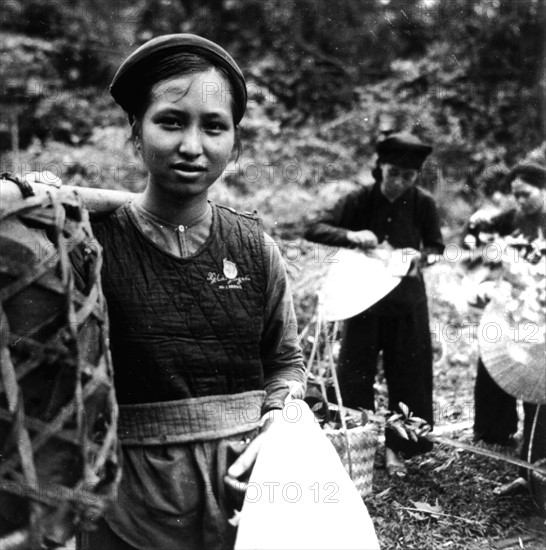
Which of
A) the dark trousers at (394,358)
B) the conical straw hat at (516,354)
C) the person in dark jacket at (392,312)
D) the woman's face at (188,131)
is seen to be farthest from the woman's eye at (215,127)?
the dark trousers at (394,358)

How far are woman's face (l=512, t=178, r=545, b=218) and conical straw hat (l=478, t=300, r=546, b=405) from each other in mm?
975

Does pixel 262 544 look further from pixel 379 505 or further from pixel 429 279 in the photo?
pixel 429 279

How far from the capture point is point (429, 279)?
234 inches

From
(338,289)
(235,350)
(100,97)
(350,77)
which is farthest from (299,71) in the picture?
(235,350)

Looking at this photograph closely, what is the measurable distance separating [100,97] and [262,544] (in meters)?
8.58

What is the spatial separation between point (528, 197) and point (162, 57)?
3.34m

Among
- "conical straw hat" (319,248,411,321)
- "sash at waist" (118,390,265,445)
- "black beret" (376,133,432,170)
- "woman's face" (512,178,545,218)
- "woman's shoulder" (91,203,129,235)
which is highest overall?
"black beret" (376,133,432,170)

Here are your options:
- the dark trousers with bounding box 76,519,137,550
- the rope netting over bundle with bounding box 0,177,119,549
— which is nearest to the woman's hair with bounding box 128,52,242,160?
the rope netting over bundle with bounding box 0,177,119,549

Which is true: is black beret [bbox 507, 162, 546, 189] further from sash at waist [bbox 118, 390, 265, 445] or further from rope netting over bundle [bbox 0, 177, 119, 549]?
rope netting over bundle [bbox 0, 177, 119, 549]

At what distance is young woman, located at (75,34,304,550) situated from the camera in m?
1.18

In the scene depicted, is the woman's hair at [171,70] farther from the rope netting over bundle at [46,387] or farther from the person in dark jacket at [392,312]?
the person in dark jacket at [392,312]

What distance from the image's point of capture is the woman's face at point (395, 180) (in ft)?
12.7

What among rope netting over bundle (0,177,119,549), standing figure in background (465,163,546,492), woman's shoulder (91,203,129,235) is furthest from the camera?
standing figure in background (465,163,546,492)

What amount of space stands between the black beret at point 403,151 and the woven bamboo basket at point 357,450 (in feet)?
5.06
